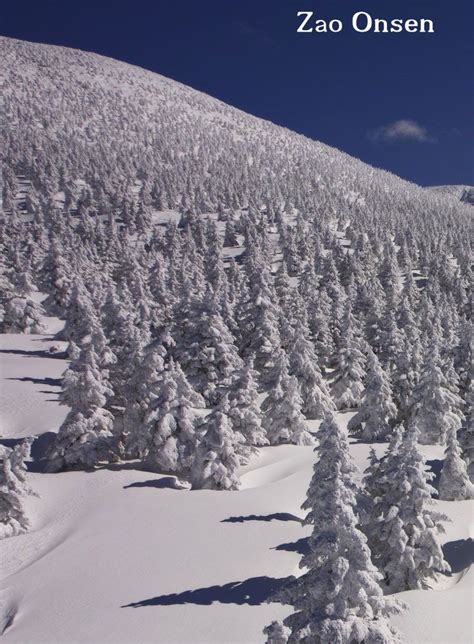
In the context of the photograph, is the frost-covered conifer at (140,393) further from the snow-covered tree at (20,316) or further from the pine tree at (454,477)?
the snow-covered tree at (20,316)

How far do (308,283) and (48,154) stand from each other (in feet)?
499

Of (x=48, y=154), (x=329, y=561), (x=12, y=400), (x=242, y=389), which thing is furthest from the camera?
(x=48, y=154)

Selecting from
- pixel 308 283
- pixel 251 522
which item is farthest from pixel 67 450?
pixel 308 283

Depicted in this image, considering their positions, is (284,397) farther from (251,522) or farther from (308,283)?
(308,283)

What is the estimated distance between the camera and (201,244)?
424 ft

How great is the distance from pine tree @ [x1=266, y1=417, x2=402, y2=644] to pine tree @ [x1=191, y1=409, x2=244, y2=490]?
1876 centimetres

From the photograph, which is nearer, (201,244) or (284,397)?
(284,397)

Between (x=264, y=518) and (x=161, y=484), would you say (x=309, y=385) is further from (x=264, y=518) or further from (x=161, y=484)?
(x=264, y=518)

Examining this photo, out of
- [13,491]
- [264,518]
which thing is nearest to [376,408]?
[264,518]

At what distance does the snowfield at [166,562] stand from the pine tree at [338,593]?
5.97 m

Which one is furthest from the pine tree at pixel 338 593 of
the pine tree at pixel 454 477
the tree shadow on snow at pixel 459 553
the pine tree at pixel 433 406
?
the pine tree at pixel 433 406

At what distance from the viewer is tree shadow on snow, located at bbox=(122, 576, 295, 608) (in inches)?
718

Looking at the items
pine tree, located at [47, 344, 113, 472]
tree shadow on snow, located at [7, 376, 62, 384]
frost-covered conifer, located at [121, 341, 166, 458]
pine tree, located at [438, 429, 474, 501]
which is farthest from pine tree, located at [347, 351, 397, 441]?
tree shadow on snow, located at [7, 376, 62, 384]

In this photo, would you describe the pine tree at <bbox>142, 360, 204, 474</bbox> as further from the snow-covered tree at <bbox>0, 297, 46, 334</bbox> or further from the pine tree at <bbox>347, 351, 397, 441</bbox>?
the snow-covered tree at <bbox>0, 297, 46, 334</bbox>
